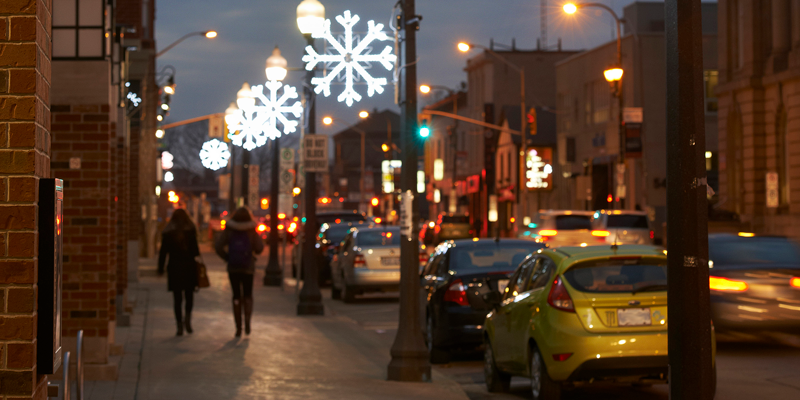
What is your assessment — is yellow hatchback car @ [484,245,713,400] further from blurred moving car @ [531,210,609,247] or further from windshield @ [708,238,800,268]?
blurred moving car @ [531,210,609,247]

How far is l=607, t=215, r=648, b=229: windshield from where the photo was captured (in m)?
27.8

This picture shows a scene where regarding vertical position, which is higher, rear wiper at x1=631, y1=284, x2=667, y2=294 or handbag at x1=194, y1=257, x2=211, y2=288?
rear wiper at x1=631, y1=284, x2=667, y2=294

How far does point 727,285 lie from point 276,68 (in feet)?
38.6

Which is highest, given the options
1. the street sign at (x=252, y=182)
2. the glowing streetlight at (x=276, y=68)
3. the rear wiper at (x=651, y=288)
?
the glowing streetlight at (x=276, y=68)

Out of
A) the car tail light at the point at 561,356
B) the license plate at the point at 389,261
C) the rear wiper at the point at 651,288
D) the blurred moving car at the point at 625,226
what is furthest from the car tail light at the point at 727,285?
the blurred moving car at the point at 625,226

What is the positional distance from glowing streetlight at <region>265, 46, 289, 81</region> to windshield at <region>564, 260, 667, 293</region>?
13156 millimetres

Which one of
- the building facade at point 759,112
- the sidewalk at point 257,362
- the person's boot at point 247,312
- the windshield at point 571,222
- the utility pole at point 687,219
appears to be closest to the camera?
the utility pole at point 687,219

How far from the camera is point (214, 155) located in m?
27.9

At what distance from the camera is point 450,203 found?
273ft

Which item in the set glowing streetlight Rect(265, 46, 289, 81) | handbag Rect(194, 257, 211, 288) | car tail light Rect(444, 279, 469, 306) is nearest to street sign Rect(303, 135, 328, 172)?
glowing streetlight Rect(265, 46, 289, 81)

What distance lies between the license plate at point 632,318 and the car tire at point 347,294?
13253 millimetres

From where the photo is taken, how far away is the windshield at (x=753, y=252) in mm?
12414

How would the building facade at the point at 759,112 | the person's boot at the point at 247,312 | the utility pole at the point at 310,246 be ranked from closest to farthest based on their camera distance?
the person's boot at the point at 247,312 < the utility pole at the point at 310,246 < the building facade at the point at 759,112

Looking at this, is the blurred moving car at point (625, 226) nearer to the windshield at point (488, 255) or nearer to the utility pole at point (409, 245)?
the windshield at point (488, 255)
